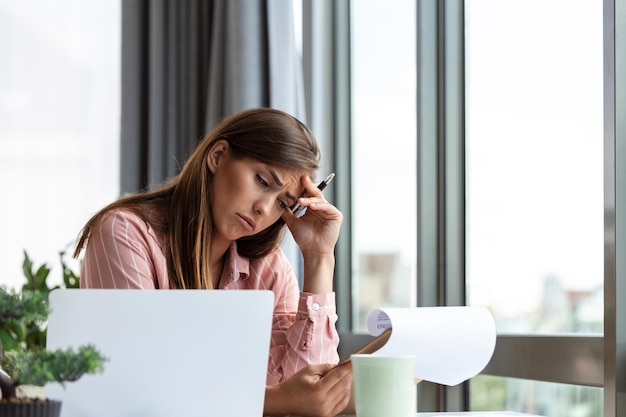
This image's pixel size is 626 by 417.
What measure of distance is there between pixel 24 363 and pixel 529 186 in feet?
5.28

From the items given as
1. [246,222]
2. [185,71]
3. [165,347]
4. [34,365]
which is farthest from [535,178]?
[34,365]

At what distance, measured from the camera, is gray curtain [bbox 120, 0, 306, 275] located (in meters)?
2.87

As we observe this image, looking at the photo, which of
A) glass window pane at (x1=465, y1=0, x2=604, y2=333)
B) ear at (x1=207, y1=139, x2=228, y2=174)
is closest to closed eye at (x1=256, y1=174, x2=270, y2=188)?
ear at (x1=207, y1=139, x2=228, y2=174)

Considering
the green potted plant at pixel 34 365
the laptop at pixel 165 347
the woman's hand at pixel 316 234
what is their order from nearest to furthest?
1. the green potted plant at pixel 34 365
2. the laptop at pixel 165 347
3. the woman's hand at pixel 316 234

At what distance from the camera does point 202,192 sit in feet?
6.32

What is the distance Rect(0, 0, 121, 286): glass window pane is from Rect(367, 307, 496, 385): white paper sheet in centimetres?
248

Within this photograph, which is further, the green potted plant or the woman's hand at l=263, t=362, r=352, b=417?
the woman's hand at l=263, t=362, r=352, b=417

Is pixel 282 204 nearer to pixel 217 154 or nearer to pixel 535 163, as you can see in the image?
pixel 217 154

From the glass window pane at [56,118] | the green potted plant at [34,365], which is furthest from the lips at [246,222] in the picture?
the glass window pane at [56,118]

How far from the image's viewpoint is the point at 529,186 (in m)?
2.24

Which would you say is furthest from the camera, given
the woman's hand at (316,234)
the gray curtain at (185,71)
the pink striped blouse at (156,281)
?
the gray curtain at (185,71)

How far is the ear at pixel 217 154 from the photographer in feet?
6.40

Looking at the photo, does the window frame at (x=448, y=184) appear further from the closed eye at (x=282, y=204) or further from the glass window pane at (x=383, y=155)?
the closed eye at (x=282, y=204)

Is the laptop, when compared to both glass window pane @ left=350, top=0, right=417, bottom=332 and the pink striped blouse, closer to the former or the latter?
the pink striped blouse
